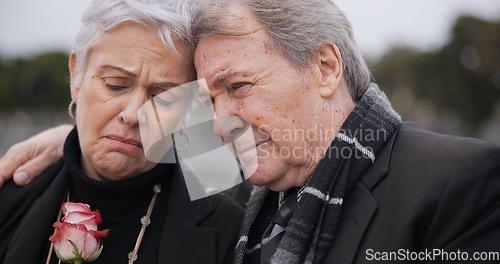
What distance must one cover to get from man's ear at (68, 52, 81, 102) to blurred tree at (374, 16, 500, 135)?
1854 inches

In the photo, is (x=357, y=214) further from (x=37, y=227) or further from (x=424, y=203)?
(x=37, y=227)

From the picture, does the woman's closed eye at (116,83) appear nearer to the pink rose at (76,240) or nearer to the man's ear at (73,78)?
the man's ear at (73,78)

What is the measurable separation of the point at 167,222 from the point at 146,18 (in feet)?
3.61

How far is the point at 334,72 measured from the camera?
2.92m

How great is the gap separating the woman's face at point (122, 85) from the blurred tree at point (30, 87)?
63191 millimetres

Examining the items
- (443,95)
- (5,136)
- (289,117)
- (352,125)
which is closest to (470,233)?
(352,125)

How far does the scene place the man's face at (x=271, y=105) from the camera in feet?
9.32

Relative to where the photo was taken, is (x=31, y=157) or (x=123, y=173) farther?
(x=31, y=157)

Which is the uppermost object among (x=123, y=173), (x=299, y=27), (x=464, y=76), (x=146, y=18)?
(x=299, y=27)

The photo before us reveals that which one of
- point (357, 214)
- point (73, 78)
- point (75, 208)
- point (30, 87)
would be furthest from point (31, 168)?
point (30, 87)

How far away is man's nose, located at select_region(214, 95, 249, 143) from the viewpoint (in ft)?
9.69

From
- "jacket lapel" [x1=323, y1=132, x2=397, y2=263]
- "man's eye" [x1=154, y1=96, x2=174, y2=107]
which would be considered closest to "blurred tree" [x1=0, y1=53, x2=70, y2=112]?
"man's eye" [x1=154, y1=96, x2=174, y2=107]

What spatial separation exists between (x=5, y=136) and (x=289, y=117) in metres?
35.5

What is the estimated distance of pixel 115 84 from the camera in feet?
10.2
